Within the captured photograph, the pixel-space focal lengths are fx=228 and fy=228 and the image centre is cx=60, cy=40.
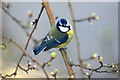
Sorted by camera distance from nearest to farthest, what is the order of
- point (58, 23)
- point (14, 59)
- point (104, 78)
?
point (58, 23) < point (14, 59) < point (104, 78)

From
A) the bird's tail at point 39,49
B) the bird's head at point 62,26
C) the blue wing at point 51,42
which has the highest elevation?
the bird's head at point 62,26

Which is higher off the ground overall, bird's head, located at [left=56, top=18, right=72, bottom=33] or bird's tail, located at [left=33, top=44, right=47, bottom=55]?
bird's head, located at [left=56, top=18, right=72, bottom=33]

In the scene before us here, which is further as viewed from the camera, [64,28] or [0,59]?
[0,59]

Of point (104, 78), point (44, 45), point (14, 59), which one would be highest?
point (44, 45)

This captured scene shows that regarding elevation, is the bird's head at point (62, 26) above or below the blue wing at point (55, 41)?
above

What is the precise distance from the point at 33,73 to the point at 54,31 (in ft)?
1.66

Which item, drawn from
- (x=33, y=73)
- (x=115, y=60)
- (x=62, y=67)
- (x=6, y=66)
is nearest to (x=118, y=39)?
(x=115, y=60)

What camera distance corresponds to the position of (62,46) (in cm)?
55

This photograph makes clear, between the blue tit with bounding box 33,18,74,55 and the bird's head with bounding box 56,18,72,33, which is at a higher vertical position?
the bird's head with bounding box 56,18,72,33

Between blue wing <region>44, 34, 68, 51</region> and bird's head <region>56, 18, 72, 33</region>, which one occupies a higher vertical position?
bird's head <region>56, 18, 72, 33</region>

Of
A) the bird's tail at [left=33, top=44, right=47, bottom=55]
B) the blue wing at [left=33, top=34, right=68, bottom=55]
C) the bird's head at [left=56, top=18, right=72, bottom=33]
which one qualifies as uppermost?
the bird's head at [left=56, top=18, right=72, bottom=33]

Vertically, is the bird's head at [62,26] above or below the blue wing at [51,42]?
above

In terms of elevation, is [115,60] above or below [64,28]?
below

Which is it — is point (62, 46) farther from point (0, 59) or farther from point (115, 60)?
point (115, 60)
